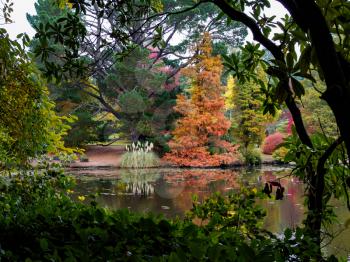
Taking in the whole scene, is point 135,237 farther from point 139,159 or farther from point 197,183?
point 139,159

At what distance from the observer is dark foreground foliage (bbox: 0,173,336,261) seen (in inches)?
32.9

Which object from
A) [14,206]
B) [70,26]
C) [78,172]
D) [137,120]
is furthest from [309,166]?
[137,120]

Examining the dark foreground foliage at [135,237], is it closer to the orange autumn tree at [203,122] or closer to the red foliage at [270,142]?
the orange autumn tree at [203,122]

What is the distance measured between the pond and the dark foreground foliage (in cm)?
217

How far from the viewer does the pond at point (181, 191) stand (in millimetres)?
5172

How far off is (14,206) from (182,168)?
10.3m

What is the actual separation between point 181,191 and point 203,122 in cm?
444

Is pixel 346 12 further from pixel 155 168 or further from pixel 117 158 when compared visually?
pixel 117 158

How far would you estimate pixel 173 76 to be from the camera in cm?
1467

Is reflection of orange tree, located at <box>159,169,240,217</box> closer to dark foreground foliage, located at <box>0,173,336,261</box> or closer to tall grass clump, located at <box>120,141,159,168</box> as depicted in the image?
tall grass clump, located at <box>120,141,159,168</box>

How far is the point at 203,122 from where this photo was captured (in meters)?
11.8

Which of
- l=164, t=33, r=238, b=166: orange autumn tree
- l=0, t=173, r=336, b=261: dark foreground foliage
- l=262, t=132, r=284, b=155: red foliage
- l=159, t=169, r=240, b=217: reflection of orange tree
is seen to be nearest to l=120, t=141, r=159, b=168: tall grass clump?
l=164, t=33, r=238, b=166: orange autumn tree

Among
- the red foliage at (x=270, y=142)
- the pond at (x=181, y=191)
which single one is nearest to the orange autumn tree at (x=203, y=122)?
the pond at (x=181, y=191)

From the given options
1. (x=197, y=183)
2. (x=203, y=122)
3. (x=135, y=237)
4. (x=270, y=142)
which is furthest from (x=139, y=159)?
(x=135, y=237)
